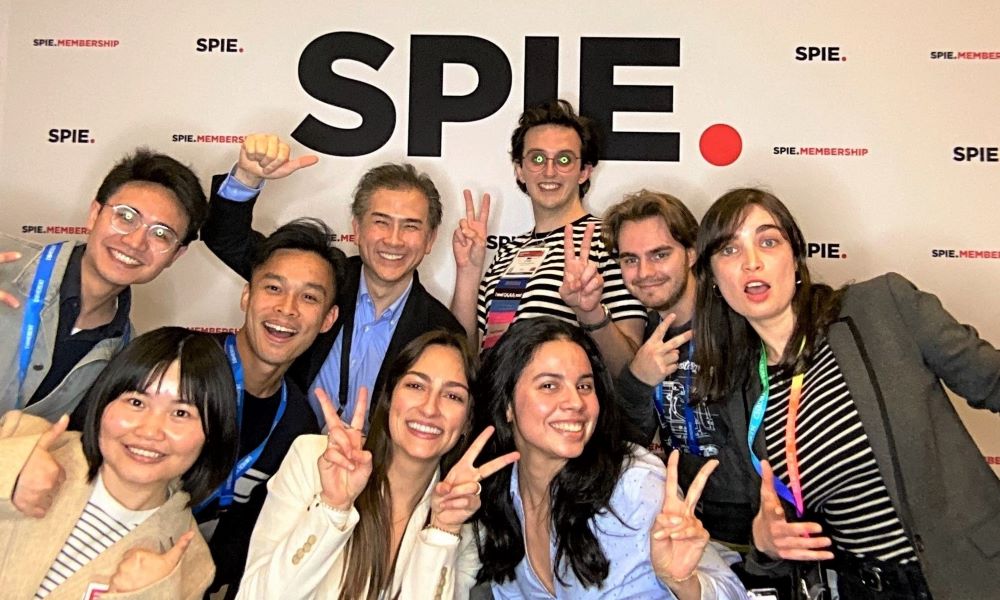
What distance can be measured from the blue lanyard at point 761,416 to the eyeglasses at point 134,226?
172 centimetres

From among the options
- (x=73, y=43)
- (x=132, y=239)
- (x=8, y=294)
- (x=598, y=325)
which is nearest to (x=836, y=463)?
(x=598, y=325)

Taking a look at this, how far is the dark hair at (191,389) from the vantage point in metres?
1.80

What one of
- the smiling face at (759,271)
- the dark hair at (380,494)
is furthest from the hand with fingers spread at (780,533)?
the dark hair at (380,494)

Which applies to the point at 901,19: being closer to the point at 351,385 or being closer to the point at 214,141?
the point at 351,385

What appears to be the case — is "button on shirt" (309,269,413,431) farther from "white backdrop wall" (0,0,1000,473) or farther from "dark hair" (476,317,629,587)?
"white backdrop wall" (0,0,1000,473)

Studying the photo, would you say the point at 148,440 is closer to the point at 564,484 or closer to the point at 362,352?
the point at 362,352

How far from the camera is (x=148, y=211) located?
2.16 metres

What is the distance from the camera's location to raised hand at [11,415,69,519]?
1650mm

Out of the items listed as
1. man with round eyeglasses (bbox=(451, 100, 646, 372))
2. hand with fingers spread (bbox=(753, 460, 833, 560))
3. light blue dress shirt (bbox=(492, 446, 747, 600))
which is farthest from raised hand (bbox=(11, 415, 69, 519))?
hand with fingers spread (bbox=(753, 460, 833, 560))

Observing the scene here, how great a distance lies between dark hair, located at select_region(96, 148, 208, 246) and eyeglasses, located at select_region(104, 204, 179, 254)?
0.22ft

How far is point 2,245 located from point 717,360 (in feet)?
6.63

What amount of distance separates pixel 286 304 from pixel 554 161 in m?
1.09

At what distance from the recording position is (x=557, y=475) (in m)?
1.97

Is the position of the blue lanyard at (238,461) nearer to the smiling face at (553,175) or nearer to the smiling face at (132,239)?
the smiling face at (132,239)
